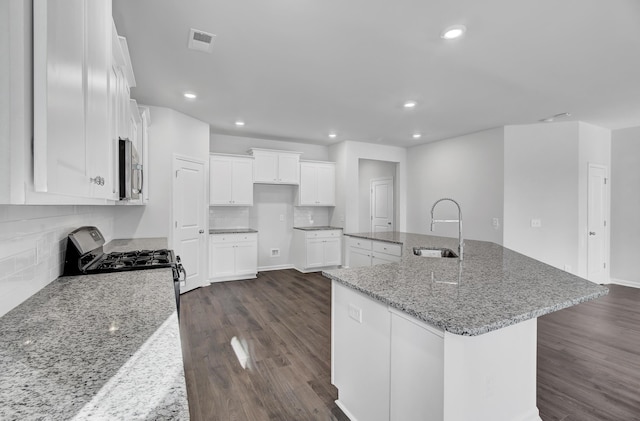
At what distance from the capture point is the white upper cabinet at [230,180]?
17.3 ft

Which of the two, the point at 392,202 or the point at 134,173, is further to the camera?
the point at 392,202

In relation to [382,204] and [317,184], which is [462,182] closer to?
[382,204]

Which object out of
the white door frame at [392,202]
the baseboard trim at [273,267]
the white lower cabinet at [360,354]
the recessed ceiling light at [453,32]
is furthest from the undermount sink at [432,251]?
the white door frame at [392,202]

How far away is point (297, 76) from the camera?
3146 millimetres

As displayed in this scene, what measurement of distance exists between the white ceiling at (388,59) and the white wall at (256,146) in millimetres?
1107

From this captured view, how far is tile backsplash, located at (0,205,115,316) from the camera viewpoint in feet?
3.70

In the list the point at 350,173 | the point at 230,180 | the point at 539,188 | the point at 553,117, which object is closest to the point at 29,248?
the point at 230,180

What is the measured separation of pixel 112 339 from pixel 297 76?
2.88 m

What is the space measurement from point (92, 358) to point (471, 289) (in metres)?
1.61

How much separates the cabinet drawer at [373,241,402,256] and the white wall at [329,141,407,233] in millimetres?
2210

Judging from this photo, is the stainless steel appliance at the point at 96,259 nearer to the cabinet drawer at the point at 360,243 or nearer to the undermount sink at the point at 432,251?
the undermount sink at the point at 432,251

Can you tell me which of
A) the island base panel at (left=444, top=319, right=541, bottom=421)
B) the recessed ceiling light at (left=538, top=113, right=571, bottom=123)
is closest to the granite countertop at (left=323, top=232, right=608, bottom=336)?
the island base panel at (left=444, top=319, right=541, bottom=421)

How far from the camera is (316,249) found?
605 cm

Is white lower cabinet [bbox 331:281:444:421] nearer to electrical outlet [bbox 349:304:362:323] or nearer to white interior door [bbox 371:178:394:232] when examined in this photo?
electrical outlet [bbox 349:304:362:323]
